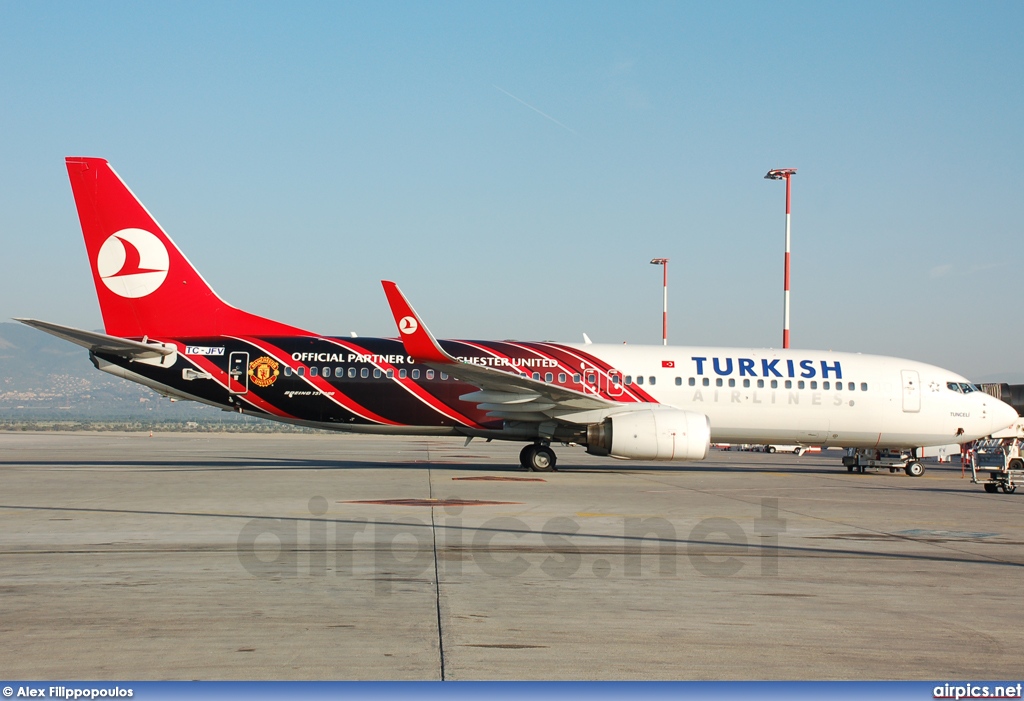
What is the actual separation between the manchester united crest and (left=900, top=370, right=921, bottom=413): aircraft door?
16.9 m

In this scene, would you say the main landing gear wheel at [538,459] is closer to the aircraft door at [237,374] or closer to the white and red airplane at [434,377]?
the white and red airplane at [434,377]

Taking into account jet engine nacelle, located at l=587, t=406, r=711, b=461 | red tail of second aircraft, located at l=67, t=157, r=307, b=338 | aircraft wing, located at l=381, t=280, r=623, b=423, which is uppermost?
red tail of second aircraft, located at l=67, t=157, r=307, b=338

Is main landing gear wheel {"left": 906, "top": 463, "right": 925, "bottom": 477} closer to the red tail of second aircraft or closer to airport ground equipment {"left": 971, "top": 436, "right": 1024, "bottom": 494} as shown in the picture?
airport ground equipment {"left": 971, "top": 436, "right": 1024, "bottom": 494}

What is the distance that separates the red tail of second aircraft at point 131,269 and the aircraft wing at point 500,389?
5.30 m

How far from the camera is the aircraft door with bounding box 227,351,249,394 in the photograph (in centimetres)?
2341

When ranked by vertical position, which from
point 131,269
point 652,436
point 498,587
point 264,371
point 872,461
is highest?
point 131,269

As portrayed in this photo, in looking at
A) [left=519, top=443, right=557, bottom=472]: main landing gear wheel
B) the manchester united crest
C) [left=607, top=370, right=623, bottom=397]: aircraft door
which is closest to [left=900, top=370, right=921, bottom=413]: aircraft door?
[left=607, top=370, right=623, bottom=397]: aircraft door

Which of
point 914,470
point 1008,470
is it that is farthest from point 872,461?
point 1008,470

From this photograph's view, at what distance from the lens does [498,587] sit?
8023mm

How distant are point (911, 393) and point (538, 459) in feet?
34.9

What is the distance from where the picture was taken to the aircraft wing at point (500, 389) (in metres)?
21.7

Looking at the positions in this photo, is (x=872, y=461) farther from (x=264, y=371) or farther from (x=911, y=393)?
(x=264, y=371)

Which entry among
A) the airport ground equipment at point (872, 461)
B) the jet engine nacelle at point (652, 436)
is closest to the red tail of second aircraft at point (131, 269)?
the jet engine nacelle at point (652, 436)

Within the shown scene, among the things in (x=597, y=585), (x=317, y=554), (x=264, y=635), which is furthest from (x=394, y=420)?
(x=264, y=635)
